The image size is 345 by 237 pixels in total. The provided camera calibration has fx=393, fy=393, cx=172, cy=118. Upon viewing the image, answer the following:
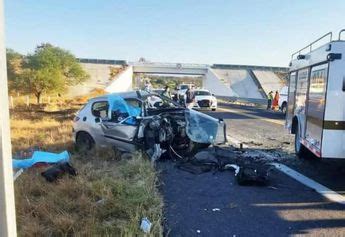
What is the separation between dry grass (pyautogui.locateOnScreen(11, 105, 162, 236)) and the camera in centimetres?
489

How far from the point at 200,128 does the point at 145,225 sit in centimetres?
534

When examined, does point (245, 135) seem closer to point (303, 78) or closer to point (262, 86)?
point (303, 78)

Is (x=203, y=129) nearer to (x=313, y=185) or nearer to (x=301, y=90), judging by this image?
(x=301, y=90)

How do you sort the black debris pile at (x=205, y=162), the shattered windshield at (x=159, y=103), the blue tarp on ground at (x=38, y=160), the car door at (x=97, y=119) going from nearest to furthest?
1. the blue tarp on ground at (x=38, y=160)
2. the black debris pile at (x=205, y=162)
3. the car door at (x=97, y=119)
4. the shattered windshield at (x=159, y=103)

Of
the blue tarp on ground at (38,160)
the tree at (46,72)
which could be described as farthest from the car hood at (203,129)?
the tree at (46,72)

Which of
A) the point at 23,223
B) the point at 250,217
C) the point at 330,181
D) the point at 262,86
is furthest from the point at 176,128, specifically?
the point at 262,86

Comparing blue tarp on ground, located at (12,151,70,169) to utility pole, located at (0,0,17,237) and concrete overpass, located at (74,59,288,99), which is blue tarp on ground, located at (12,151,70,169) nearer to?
utility pole, located at (0,0,17,237)

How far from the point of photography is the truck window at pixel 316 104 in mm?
7453

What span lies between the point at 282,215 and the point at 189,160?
393 cm

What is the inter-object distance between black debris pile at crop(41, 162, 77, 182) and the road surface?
1766 mm

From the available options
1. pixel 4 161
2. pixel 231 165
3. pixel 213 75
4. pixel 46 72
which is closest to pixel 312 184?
pixel 231 165

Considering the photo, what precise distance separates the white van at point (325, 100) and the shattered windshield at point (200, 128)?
224 centimetres

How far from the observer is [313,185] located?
301 inches

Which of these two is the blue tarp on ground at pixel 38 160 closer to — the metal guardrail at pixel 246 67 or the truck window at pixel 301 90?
the truck window at pixel 301 90
